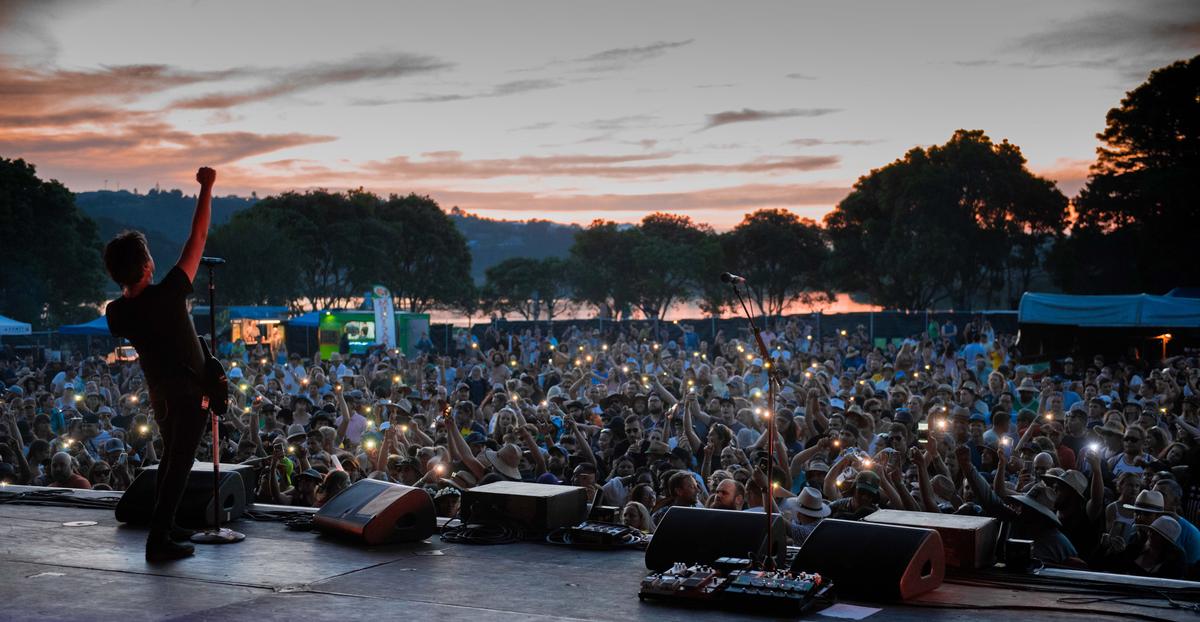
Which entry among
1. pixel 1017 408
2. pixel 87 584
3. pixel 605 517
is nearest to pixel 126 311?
pixel 87 584

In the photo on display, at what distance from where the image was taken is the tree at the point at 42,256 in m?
41.1

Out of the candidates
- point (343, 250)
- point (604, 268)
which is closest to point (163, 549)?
point (343, 250)

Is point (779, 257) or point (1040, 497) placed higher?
point (779, 257)

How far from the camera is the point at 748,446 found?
9203 millimetres

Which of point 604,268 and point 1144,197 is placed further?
point 604,268

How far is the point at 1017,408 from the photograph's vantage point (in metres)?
11.7

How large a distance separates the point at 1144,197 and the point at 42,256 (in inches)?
1659

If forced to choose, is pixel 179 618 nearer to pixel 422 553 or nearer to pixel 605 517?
pixel 422 553

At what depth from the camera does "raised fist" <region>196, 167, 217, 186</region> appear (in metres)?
4.36

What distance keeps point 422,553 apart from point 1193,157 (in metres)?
39.2

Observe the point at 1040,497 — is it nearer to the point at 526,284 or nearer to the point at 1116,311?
the point at 1116,311

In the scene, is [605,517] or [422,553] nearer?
[422,553]

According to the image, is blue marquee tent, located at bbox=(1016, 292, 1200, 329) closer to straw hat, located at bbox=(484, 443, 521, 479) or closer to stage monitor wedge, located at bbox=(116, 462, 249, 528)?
straw hat, located at bbox=(484, 443, 521, 479)

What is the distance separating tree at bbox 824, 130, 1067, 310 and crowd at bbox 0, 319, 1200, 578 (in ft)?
96.8
